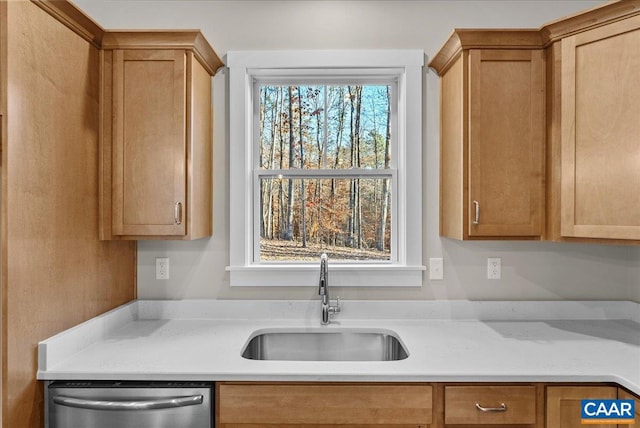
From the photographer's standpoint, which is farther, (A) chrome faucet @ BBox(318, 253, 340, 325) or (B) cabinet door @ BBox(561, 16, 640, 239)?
(A) chrome faucet @ BBox(318, 253, 340, 325)

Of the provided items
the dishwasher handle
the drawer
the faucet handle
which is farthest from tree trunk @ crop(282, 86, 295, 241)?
the drawer

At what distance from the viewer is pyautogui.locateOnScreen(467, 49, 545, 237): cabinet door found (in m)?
1.85

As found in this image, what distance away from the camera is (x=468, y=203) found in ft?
6.13

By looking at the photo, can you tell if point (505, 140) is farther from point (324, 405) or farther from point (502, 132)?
point (324, 405)

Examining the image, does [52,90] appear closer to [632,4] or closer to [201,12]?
[201,12]

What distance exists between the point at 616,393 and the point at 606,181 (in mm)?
778

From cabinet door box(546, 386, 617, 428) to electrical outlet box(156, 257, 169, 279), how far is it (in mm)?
1761

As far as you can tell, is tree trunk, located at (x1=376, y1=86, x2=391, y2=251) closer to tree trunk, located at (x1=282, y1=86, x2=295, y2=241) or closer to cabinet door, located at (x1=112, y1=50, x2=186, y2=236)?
tree trunk, located at (x1=282, y1=86, x2=295, y2=241)

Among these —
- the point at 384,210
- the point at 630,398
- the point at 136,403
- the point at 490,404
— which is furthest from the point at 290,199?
the point at 630,398

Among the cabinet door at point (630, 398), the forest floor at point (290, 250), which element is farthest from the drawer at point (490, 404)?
the forest floor at point (290, 250)

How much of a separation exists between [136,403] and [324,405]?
64cm

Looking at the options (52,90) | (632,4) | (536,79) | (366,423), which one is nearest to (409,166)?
(536,79)

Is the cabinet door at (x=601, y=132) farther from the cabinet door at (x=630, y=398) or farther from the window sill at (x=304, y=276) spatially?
the window sill at (x=304, y=276)

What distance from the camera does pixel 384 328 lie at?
205 cm
